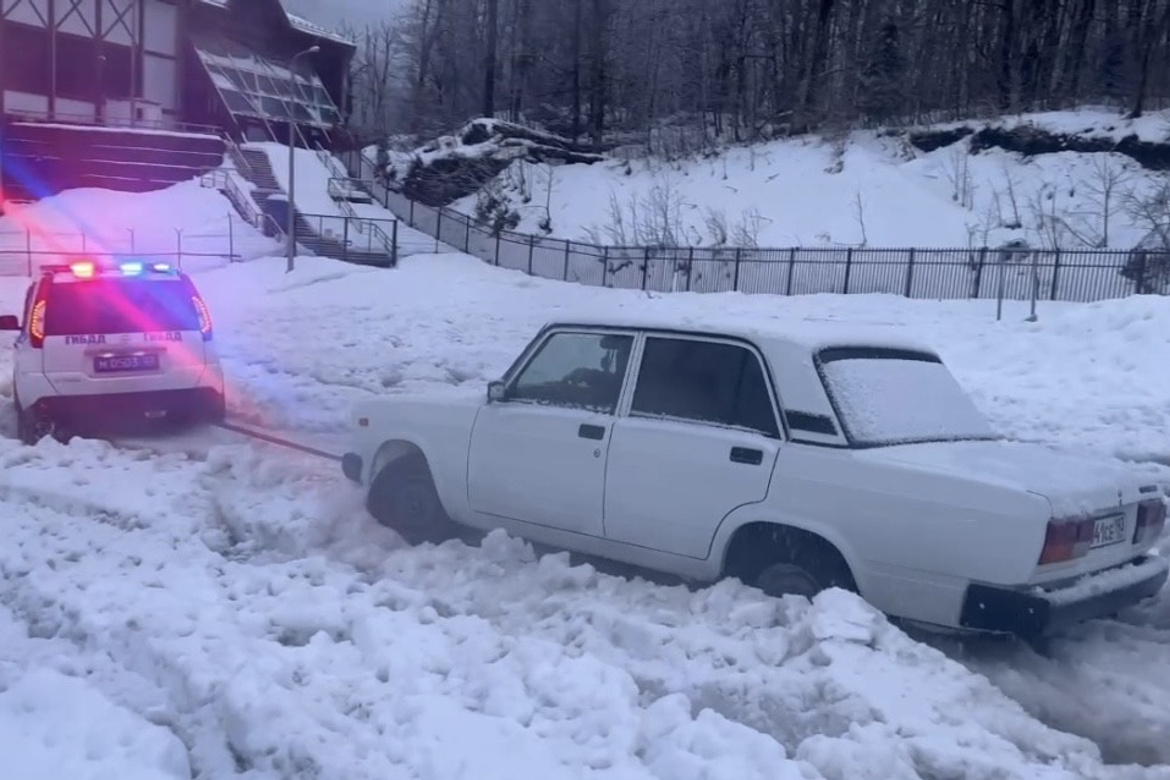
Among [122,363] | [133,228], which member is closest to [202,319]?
[122,363]

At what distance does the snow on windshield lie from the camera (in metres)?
6.02

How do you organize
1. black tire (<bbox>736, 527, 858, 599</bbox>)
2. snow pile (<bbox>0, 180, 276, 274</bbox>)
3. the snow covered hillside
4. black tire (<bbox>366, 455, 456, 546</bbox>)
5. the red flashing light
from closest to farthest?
black tire (<bbox>736, 527, 858, 599</bbox>)
black tire (<bbox>366, 455, 456, 546</bbox>)
the red flashing light
the snow covered hillside
snow pile (<bbox>0, 180, 276, 274</bbox>)

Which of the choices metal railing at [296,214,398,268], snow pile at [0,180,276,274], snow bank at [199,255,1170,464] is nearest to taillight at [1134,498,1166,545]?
snow bank at [199,255,1170,464]

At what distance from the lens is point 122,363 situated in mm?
11383

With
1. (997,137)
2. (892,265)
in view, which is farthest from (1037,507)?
(997,137)

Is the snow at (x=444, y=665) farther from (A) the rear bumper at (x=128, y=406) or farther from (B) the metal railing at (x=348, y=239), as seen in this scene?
(B) the metal railing at (x=348, y=239)

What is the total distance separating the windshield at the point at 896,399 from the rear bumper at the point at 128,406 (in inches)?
300

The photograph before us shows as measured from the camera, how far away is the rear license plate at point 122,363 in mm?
11336

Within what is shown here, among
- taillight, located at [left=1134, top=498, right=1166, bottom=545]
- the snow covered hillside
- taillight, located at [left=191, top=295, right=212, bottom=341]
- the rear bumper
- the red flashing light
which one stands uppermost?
the snow covered hillside

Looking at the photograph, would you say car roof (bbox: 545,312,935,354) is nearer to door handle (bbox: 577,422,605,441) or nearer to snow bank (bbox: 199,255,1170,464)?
snow bank (bbox: 199,255,1170,464)

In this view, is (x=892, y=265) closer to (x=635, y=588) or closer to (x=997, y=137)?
(x=997, y=137)

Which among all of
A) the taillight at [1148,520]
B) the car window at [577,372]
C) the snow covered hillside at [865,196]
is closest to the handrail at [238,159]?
the snow covered hillside at [865,196]

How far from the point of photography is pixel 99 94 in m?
43.7

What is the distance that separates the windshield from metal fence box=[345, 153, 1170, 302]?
15636 mm
